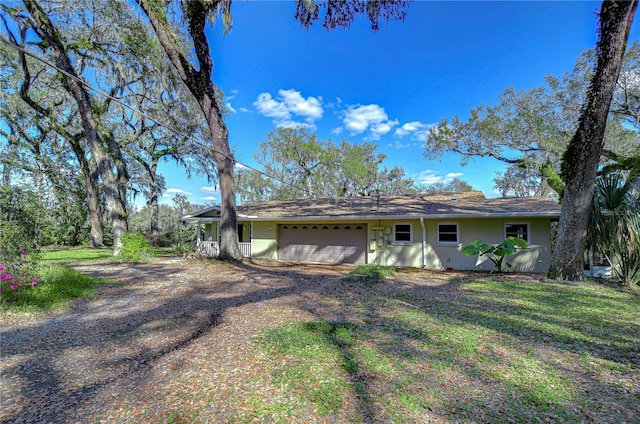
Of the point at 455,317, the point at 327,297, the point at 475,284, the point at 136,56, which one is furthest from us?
the point at 136,56

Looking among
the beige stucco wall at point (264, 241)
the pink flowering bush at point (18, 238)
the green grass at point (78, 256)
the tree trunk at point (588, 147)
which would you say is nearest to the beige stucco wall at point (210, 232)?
the green grass at point (78, 256)

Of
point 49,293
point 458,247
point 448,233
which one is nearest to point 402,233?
point 448,233

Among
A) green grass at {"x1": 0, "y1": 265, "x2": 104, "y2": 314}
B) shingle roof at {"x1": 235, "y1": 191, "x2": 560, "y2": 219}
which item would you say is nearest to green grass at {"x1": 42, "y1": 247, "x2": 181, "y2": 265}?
green grass at {"x1": 0, "y1": 265, "x2": 104, "y2": 314}

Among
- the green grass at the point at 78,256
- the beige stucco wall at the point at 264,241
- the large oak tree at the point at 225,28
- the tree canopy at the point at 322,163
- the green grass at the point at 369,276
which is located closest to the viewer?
the green grass at the point at 369,276

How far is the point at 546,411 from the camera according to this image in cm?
255

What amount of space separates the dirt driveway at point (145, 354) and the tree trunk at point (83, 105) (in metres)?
7.95

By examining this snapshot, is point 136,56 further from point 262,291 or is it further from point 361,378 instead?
point 361,378

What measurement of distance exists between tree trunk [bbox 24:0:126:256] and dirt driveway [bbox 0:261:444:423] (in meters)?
7.95

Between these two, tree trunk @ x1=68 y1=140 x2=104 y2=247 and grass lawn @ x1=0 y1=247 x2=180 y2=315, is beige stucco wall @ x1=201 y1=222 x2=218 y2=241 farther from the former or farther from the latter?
grass lawn @ x1=0 y1=247 x2=180 y2=315

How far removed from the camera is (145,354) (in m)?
3.62

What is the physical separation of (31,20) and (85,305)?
13.0 meters

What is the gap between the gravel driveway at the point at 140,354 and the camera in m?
2.56

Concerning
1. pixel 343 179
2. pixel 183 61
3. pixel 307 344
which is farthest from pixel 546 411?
pixel 343 179

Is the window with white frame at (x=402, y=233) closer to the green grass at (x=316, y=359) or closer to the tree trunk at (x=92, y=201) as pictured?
the green grass at (x=316, y=359)
